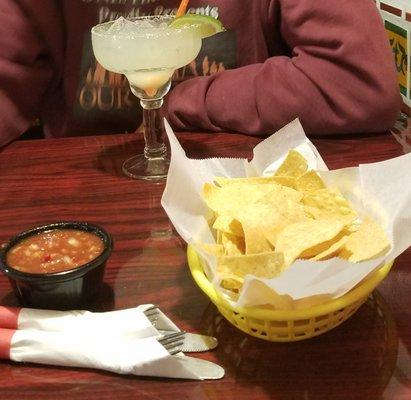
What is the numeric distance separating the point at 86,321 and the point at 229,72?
828 mm

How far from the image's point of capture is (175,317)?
770 mm

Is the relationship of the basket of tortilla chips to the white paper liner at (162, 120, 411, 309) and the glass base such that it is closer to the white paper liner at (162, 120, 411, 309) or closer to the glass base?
the white paper liner at (162, 120, 411, 309)

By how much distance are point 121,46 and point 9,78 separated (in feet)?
1.51

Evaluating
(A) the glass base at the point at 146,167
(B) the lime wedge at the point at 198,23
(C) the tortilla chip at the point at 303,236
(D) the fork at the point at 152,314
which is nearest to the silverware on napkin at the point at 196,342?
(D) the fork at the point at 152,314

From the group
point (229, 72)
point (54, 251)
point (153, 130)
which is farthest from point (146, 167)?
point (54, 251)

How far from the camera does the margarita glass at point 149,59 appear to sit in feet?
3.89

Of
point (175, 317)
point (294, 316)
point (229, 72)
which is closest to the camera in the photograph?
point (294, 316)

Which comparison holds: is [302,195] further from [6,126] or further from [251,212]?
[6,126]

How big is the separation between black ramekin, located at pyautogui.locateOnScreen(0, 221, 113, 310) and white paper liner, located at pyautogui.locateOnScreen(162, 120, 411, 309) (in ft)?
0.38

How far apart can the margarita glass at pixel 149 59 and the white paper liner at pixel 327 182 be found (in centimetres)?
30

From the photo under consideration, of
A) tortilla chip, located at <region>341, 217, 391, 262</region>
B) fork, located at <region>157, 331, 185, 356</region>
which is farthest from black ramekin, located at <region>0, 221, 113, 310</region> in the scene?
tortilla chip, located at <region>341, 217, 391, 262</region>

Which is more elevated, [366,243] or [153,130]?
[366,243]

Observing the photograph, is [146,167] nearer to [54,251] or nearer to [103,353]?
[54,251]

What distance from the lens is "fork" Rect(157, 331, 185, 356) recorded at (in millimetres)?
690
